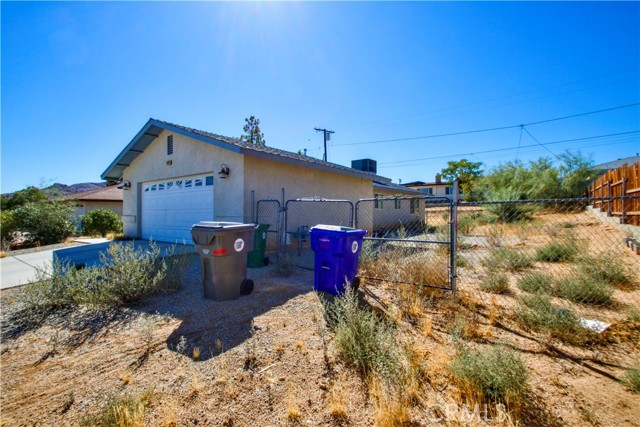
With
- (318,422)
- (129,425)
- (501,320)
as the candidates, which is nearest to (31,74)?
(129,425)

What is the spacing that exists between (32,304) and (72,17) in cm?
679

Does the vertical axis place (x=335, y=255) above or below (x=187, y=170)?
below

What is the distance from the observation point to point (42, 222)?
13.0 metres

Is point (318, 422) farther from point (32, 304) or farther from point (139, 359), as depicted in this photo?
point (32, 304)

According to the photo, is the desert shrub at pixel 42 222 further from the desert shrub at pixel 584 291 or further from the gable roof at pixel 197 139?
the desert shrub at pixel 584 291

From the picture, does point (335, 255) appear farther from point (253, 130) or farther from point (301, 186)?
point (253, 130)

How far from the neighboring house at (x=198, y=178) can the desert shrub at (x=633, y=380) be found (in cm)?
813

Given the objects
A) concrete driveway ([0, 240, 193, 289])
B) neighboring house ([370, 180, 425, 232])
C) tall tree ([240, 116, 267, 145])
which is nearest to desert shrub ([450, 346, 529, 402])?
concrete driveway ([0, 240, 193, 289])

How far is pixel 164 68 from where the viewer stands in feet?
28.8

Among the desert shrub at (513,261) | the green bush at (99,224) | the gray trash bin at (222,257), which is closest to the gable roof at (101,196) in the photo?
the green bush at (99,224)

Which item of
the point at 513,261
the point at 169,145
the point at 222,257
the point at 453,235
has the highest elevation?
the point at 169,145

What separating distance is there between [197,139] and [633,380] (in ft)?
33.9

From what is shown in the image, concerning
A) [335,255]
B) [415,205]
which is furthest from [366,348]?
[415,205]

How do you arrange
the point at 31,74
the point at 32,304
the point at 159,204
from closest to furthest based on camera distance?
the point at 32,304 < the point at 31,74 < the point at 159,204
